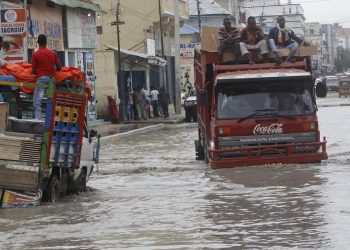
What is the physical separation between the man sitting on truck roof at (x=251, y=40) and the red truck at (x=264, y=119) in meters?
0.59

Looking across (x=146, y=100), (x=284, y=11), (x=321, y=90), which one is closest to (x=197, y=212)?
(x=321, y=90)

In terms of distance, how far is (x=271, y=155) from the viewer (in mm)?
17969

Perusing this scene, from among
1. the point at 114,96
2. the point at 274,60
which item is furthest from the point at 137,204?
the point at 114,96

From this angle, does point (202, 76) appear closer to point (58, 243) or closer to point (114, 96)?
point (58, 243)

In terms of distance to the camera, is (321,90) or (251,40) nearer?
(251,40)

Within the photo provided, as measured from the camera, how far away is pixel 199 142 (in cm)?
2278

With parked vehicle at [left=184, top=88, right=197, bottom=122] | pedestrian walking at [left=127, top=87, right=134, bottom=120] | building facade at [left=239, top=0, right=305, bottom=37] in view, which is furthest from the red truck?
building facade at [left=239, top=0, right=305, bottom=37]

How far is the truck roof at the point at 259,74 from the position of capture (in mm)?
17812

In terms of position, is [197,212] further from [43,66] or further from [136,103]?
[136,103]

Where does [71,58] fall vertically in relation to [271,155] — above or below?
above

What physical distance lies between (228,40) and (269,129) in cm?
217

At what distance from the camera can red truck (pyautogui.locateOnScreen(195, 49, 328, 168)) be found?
17.8m

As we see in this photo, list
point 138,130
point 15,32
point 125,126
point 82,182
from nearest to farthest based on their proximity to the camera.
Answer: point 82,182 < point 15,32 < point 138,130 < point 125,126

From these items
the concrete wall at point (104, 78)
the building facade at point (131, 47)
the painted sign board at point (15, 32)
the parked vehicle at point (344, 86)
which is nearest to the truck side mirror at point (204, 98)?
the painted sign board at point (15, 32)
